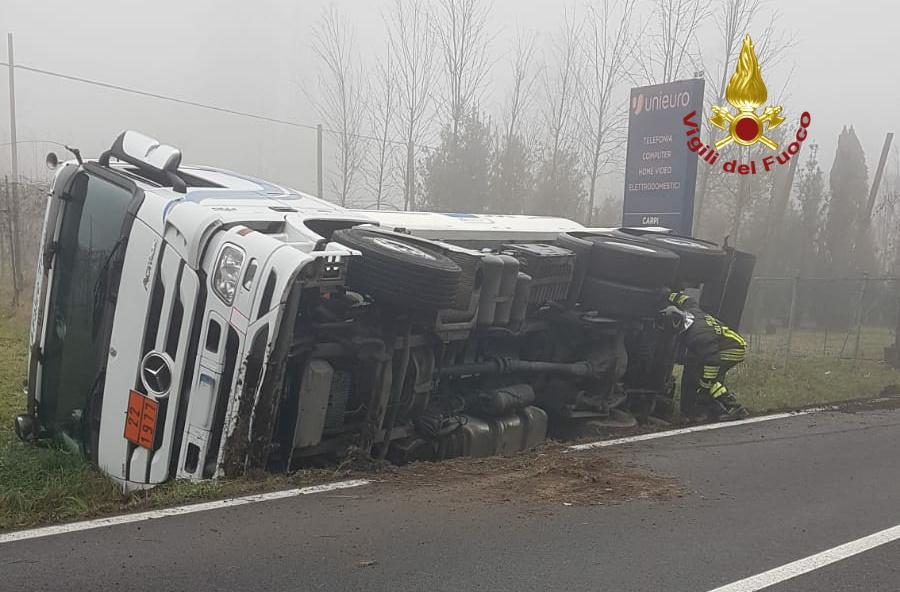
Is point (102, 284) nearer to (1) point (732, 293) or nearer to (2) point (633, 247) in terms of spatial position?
(2) point (633, 247)

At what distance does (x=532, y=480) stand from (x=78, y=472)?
2.69 metres

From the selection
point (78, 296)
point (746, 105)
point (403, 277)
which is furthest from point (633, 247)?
point (746, 105)

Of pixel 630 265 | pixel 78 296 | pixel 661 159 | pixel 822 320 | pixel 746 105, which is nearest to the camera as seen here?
pixel 78 296

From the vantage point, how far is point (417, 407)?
590cm

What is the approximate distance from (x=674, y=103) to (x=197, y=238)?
28.5 ft

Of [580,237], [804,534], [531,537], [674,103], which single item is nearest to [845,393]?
[674,103]

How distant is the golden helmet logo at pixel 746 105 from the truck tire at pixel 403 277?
27.7 ft

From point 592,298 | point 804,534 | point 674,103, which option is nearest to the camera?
point 804,534

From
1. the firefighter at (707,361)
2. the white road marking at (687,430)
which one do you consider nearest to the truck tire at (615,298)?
the firefighter at (707,361)

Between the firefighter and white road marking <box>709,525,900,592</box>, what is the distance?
320 centimetres

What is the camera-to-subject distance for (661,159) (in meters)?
12.3

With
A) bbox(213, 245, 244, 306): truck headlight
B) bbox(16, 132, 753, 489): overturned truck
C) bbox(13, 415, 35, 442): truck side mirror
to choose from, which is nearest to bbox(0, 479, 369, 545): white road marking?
bbox(16, 132, 753, 489): overturned truck

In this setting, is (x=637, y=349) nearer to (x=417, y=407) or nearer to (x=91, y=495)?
(x=417, y=407)

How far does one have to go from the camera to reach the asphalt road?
367 centimetres
